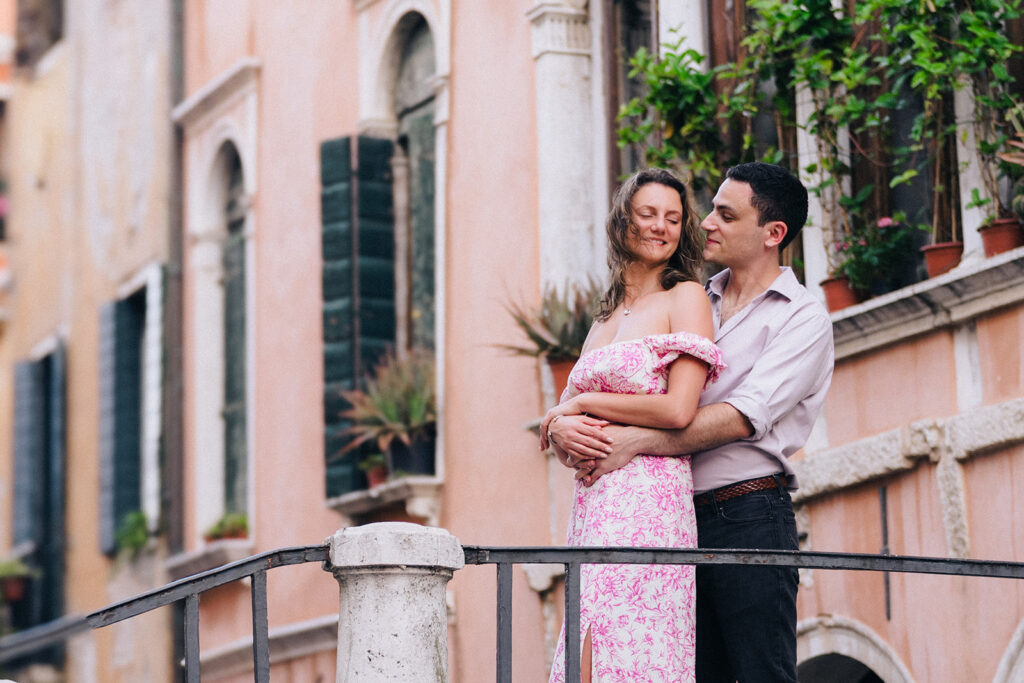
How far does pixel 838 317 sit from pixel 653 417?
2528 millimetres

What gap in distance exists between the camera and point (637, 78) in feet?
27.6

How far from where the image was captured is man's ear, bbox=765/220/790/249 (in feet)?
14.2

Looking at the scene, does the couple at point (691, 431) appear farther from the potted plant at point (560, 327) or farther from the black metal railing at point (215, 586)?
the potted plant at point (560, 327)

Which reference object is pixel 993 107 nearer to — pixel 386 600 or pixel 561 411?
pixel 561 411

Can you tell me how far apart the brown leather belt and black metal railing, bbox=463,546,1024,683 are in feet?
0.61

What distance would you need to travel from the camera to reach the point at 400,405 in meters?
9.04

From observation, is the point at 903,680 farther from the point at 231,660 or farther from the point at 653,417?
the point at 231,660

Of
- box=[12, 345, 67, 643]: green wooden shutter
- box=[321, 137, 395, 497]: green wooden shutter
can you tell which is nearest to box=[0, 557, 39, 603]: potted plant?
box=[12, 345, 67, 643]: green wooden shutter

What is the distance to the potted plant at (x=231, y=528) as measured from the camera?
10883 millimetres

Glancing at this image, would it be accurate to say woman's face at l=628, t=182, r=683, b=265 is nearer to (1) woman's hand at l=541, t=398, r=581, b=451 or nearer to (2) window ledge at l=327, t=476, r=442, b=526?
(1) woman's hand at l=541, t=398, r=581, b=451

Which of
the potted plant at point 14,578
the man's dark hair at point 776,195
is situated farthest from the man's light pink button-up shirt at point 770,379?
the potted plant at point 14,578

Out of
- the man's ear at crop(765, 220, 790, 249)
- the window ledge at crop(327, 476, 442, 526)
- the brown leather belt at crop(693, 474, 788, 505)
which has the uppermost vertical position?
the man's ear at crop(765, 220, 790, 249)

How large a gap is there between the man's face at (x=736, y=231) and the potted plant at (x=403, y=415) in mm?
4722

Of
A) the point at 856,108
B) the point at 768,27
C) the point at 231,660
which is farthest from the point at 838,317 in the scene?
the point at 231,660
